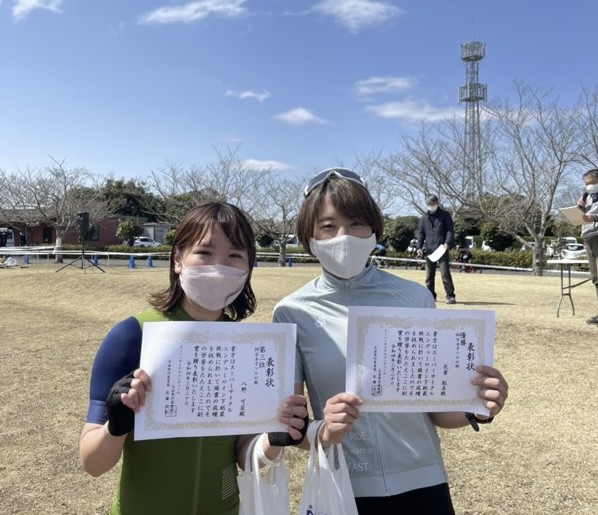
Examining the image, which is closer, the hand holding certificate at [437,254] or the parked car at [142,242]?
the hand holding certificate at [437,254]

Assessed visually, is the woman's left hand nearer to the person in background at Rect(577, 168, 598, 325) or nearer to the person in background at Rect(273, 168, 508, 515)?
the person in background at Rect(273, 168, 508, 515)

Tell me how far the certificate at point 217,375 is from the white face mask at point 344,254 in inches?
11.5

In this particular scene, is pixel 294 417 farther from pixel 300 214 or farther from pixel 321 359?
pixel 300 214

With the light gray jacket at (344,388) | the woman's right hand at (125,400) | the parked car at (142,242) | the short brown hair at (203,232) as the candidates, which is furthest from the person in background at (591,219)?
the parked car at (142,242)

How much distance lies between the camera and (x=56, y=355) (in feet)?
21.8

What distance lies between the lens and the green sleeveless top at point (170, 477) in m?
1.52

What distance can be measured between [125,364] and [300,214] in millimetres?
740

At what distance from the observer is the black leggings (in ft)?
4.97

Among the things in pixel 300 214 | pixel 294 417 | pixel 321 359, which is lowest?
pixel 294 417

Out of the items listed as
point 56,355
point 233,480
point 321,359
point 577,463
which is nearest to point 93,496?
point 233,480

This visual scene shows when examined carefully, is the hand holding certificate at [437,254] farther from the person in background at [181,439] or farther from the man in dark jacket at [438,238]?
the person in background at [181,439]

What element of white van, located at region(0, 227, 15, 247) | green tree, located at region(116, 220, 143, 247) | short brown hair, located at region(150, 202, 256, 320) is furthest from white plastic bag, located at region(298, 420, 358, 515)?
white van, located at region(0, 227, 15, 247)

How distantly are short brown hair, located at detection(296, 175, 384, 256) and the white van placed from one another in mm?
41815

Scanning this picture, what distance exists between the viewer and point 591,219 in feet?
23.1
